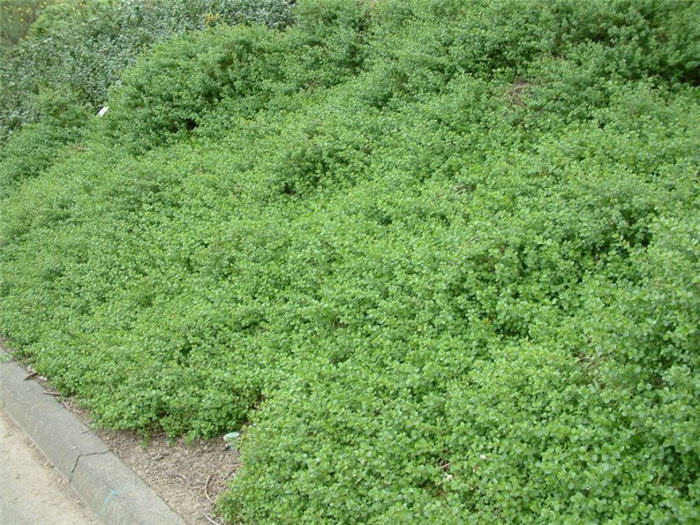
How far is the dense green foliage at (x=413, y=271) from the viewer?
10.6ft

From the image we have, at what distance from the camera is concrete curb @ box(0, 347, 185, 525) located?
4.03 metres

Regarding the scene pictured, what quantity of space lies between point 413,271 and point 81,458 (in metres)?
2.49

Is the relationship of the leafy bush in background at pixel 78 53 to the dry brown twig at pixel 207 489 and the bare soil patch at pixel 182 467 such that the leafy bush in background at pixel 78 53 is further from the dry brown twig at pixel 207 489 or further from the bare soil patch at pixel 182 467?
the dry brown twig at pixel 207 489

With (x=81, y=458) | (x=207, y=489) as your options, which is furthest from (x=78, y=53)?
(x=207, y=489)

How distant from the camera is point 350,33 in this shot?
8484 millimetres

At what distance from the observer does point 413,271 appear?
4680 mm

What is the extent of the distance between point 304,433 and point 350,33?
595 centimetres

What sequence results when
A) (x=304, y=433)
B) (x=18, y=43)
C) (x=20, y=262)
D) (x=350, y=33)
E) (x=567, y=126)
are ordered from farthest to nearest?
(x=18, y=43)
(x=350, y=33)
(x=20, y=262)
(x=567, y=126)
(x=304, y=433)

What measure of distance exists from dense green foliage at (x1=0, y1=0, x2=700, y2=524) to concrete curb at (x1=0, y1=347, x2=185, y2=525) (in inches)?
7.7

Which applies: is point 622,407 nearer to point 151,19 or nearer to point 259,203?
point 259,203

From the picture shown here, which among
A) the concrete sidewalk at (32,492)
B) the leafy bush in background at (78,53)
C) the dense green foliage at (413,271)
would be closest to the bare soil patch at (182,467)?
the dense green foliage at (413,271)

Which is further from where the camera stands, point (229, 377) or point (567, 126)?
point (567, 126)

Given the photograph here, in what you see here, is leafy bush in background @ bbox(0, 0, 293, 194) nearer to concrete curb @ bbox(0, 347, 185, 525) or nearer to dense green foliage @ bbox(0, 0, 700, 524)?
dense green foliage @ bbox(0, 0, 700, 524)

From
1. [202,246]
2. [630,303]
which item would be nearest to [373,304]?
[630,303]
